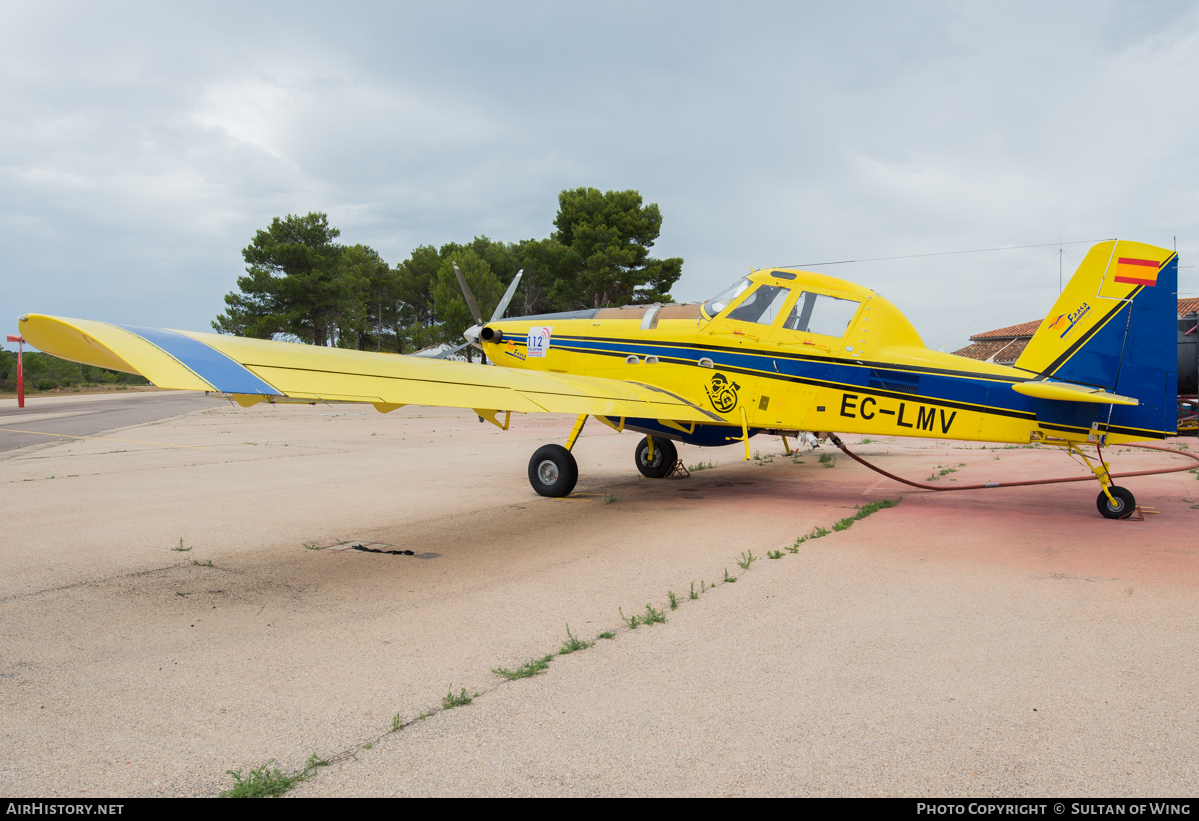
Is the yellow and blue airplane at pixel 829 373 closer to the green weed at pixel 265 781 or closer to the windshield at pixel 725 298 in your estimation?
the windshield at pixel 725 298

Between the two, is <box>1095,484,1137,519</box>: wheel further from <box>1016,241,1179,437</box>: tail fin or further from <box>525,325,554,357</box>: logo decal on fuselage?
<box>525,325,554,357</box>: logo decal on fuselage

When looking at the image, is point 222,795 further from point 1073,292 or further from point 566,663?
point 1073,292

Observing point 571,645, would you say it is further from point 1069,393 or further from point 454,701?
point 1069,393

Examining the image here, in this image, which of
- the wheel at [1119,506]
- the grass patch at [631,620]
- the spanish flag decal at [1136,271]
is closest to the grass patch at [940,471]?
the wheel at [1119,506]

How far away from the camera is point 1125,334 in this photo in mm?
6816

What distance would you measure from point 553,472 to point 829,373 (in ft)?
11.8

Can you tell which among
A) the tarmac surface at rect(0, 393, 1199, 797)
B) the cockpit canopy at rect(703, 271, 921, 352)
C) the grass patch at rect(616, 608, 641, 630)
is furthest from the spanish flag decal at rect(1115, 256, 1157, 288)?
the grass patch at rect(616, 608, 641, 630)

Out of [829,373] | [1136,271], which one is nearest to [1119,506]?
[1136,271]

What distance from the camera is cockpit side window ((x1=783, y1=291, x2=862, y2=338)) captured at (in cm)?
790

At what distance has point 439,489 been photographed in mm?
8852
